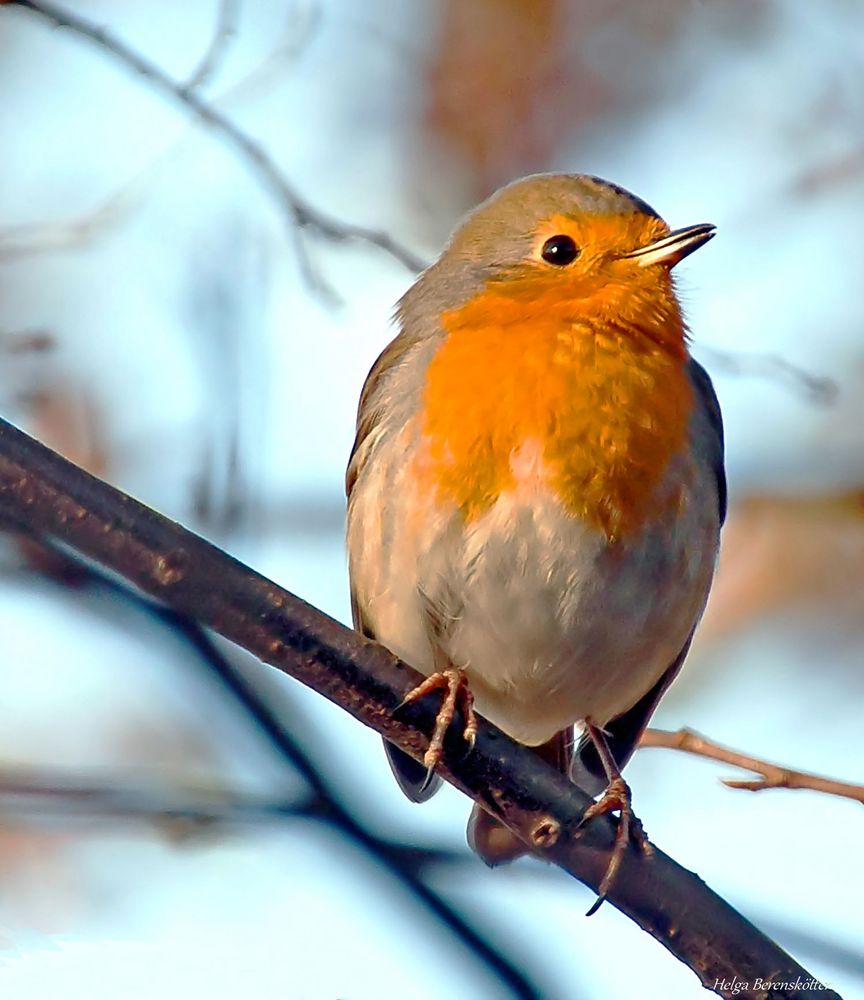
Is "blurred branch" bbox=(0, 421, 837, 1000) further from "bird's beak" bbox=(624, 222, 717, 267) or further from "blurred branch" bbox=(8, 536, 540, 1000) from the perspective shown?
"bird's beak" bbox=(624, 222, 717, 267)

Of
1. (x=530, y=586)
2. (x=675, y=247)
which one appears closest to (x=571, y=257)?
(x=675, y=247)

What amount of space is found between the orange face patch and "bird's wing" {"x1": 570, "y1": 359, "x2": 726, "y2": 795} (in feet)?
0.42

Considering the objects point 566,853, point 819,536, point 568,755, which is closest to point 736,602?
point 819,536

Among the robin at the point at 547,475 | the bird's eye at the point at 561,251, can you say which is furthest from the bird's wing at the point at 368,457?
the bird's eye at the point at 561,251

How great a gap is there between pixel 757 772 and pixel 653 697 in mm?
1560

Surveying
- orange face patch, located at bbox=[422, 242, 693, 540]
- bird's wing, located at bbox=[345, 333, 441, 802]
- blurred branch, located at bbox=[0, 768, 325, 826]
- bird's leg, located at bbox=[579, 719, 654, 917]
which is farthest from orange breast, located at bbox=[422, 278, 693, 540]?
blurred branch, located at bbox=[0, 768, 325, 826]

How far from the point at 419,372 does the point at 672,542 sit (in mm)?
787

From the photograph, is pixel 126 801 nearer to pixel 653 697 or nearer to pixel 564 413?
pixel 564 413

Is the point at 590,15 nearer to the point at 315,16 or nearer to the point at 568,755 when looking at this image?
the point at 315,16

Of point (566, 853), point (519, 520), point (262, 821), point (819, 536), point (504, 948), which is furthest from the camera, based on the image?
point (819, 536)

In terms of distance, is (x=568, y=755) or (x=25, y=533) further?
(x=568, y=755)

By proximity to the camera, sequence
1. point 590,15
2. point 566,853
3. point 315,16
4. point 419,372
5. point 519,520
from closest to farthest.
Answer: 1. point 566,853
2. point 519,520
3. point 419,372
4. point 315,16
5. point 590,15

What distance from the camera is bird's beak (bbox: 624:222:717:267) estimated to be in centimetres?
386

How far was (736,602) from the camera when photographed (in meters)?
6.17
